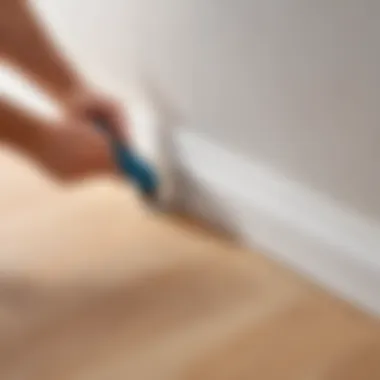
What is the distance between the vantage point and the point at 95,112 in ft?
3.99

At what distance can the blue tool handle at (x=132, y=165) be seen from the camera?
1206 mm

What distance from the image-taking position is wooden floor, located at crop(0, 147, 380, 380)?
932 mm

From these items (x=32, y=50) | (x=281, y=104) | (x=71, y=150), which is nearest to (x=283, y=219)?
(x=281, y=104)

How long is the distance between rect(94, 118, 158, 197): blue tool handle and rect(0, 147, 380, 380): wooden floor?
37 mm

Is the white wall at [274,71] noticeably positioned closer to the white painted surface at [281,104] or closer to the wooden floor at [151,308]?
the white painted surface at [281,104]

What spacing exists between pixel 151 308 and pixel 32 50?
1.41 feet

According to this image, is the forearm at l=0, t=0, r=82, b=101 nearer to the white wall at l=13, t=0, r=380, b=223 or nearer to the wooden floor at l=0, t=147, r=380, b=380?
the white wall at l=13, t=0, r=380, b=223

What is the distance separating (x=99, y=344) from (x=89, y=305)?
0.08m

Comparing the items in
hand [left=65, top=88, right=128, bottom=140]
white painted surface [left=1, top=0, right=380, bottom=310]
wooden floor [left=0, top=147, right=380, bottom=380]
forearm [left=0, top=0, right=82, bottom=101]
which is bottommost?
wooden floor [left=0, top=147, right=380, bottom=380]

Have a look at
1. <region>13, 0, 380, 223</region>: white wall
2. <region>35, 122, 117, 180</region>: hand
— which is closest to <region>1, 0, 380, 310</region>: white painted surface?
<region>13, 0, 380, 223</region>: white wall

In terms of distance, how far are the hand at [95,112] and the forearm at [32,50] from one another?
32 millimetres

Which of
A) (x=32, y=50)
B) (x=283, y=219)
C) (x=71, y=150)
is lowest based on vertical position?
(x=283, y=219)

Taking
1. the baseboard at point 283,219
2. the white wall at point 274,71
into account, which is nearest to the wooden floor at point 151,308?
the baseboard at point 283,219

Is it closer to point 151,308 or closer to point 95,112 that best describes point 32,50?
point 95,112
